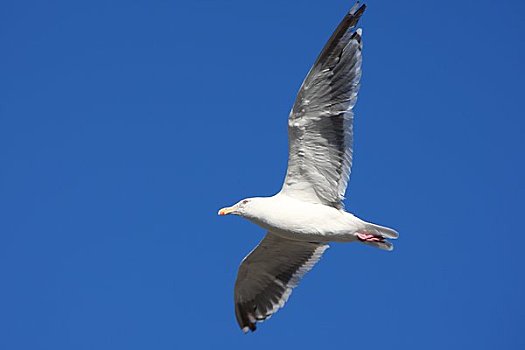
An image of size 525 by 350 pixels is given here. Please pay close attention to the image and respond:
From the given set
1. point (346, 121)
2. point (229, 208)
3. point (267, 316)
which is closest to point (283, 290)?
point (267, 316)

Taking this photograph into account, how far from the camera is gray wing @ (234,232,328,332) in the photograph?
13500 mm

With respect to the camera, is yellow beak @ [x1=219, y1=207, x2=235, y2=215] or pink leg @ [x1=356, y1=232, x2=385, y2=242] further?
yellow beak @ [x1=219, y1=207, x2=235, y2=215]

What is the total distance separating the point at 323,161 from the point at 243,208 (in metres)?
1.23

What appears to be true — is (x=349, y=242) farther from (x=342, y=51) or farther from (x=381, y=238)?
(x=342, y=51)

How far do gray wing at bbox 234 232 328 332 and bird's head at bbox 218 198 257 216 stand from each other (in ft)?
3.33

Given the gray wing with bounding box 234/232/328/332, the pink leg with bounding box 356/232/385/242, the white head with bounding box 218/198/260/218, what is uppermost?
the white head with bounding box 218/198/260/218

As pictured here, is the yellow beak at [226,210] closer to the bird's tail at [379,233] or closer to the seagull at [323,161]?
the seagull at [323,161]

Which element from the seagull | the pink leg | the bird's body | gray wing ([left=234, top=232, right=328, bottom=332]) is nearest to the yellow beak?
the seagull

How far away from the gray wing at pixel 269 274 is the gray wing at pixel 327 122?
4.59 feet

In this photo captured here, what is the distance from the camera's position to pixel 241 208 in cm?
1235

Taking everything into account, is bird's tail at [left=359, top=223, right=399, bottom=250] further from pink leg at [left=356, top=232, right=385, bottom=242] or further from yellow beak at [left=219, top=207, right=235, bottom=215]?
yellow beak at [left=219, top=207, right=235, bottom=215]

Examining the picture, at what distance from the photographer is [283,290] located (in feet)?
45.5

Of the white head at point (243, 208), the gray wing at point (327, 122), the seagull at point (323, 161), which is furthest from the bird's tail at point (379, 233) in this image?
the white head at point (243, 208)

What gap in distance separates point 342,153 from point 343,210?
2.52 feet
